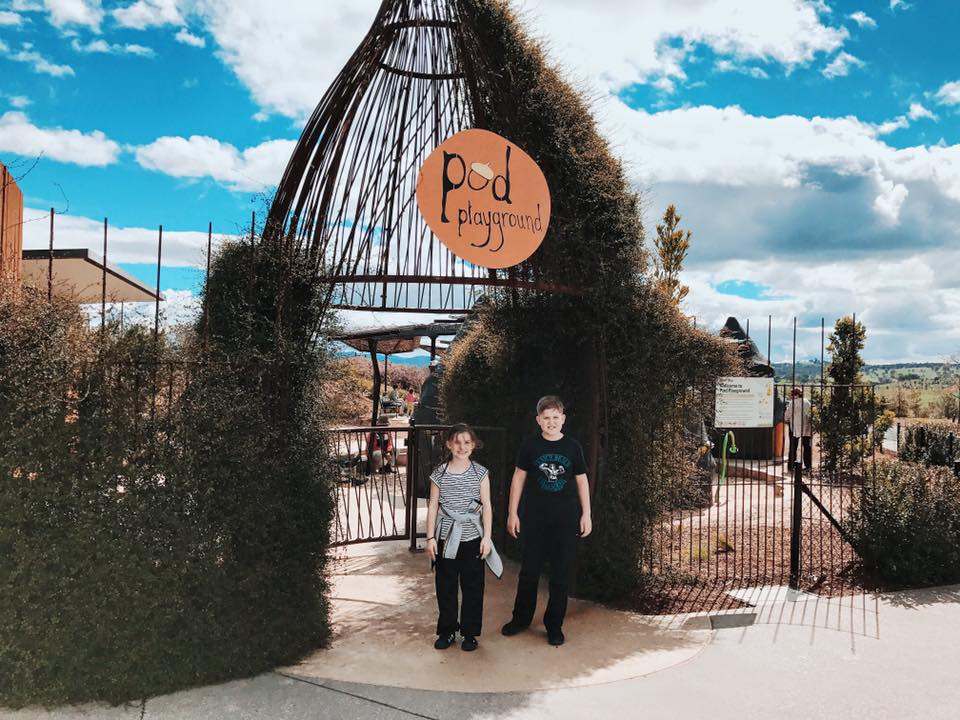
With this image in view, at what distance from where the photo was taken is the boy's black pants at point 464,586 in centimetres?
466

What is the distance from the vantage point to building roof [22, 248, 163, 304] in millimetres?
4031

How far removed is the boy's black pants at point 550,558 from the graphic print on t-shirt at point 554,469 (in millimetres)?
188

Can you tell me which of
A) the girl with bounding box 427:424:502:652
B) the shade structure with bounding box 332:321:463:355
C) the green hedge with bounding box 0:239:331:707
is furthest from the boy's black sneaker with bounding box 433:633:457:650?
the shade structure with bounding box 332:321:463:355

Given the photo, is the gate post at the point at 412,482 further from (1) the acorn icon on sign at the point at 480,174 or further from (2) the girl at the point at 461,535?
(1) the acorn icon on sign at the point at 480,174

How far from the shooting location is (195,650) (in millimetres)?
4027

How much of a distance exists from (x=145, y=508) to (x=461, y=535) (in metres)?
1.84

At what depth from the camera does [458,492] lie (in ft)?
15.1

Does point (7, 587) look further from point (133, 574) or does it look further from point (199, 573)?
point (199, 573)

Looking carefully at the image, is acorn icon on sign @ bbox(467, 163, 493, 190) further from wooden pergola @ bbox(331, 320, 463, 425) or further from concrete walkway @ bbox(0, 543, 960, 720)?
wooden pergola @ bbox(331, 320, 463, 425)

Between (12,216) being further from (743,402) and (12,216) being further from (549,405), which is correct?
(743,402)

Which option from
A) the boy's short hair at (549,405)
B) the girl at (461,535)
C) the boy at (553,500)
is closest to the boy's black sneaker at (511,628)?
the boy at (553,500)

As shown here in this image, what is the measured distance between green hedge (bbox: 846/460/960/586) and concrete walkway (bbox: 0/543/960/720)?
1.76ft

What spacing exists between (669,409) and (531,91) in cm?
272

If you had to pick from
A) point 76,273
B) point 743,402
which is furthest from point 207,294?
point 76,273
